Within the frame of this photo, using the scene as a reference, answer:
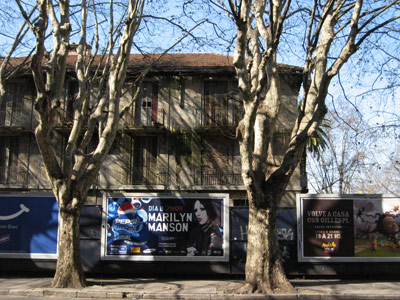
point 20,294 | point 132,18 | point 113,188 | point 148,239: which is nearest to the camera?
point 20,294

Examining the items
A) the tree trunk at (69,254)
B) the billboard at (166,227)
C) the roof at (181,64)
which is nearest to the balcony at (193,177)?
the roof at (181,64)

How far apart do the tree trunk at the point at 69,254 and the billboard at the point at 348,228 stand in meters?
6.18

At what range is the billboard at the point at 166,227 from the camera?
12.0 metres

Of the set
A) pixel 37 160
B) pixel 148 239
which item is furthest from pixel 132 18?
pixel 37 160

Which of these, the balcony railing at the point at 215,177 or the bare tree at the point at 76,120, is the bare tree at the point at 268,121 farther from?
the balcony railing at the point at 215,177

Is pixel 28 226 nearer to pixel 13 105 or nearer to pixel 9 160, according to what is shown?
pixel 9 160

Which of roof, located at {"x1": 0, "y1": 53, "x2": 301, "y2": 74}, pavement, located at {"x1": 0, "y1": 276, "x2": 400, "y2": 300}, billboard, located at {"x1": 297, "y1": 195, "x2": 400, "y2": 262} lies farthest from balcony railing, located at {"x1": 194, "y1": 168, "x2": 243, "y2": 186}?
pavement, located at {"x1": 0, "y1": 276, "x2": 400, "y2": 300}

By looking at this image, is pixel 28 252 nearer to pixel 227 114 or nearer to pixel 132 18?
pixel 132 18

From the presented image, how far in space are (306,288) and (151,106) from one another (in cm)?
1602

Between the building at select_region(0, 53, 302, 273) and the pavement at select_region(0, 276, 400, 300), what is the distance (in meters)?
11.5

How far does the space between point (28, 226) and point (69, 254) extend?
9.91ft

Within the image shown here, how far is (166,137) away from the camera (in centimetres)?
2373

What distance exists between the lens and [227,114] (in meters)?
23.6

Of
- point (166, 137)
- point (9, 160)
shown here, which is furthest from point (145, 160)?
point (9, 160)
